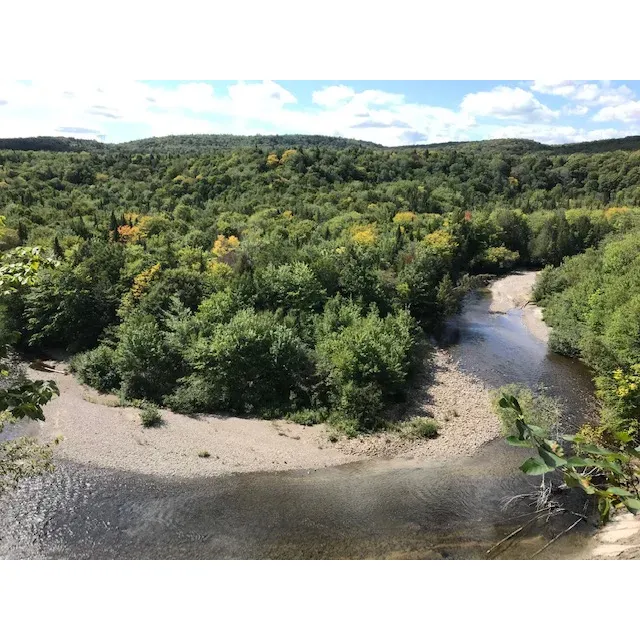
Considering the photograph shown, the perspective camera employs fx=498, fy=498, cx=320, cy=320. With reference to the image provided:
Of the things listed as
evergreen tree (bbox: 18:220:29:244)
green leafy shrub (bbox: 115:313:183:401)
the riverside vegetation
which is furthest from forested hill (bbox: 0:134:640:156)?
green leafy shrub (bbox: 115:313:183:401)

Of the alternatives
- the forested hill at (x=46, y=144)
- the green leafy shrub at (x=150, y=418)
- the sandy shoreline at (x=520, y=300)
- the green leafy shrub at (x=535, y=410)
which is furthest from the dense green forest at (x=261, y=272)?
the green leafy shrub at (x=535, y=410)

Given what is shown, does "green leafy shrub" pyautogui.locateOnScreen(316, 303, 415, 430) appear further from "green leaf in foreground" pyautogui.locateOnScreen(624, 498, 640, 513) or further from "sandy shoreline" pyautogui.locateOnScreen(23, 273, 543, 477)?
"green leaf in foreground" pyautogui.locateOnScreen(624, 498, 640, 513)

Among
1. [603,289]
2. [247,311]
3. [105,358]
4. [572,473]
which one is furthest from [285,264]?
[572,473]

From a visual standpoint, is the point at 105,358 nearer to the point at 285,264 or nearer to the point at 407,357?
the point at 285,264

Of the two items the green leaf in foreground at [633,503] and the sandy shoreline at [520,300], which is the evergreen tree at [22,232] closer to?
the sandy shoreline at [520,300]

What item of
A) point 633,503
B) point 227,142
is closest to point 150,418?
point 633,503

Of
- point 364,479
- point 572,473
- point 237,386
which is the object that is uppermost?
point 572,473
